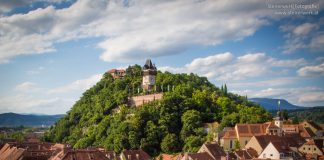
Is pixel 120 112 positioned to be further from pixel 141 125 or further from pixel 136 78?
pixel 136 78

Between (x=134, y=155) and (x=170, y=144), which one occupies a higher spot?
(x=170, y=144)

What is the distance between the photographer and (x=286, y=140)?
7369cm

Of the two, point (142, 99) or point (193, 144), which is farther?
point (142, 99)

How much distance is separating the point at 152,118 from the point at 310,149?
132 feet

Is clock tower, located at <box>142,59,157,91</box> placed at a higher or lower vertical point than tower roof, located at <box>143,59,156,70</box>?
lower

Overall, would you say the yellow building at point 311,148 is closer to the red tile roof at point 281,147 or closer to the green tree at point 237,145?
the red tile roof at point 281,147

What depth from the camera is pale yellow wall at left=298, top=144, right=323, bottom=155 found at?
71.8 m

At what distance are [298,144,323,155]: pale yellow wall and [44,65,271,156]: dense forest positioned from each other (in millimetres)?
20424

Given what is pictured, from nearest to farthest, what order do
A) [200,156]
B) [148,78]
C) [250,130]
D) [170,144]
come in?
[200,156] < [250,130] < [170,144] < [148,78]

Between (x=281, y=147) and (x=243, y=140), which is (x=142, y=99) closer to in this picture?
(x=243, y=140)

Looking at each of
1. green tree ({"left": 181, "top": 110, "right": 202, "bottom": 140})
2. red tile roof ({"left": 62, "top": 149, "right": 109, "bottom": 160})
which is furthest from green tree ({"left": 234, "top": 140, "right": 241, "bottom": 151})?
red tile roof ({"left": 62, "top": 149, "right": 109, "bottom": 160})

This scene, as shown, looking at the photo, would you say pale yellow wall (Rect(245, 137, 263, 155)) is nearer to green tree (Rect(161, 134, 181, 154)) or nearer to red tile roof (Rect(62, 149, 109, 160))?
green tree (Rect(161, 134, 181, 154))

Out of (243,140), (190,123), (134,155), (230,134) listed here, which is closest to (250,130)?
(243,140)

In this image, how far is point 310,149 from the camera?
239 ft
